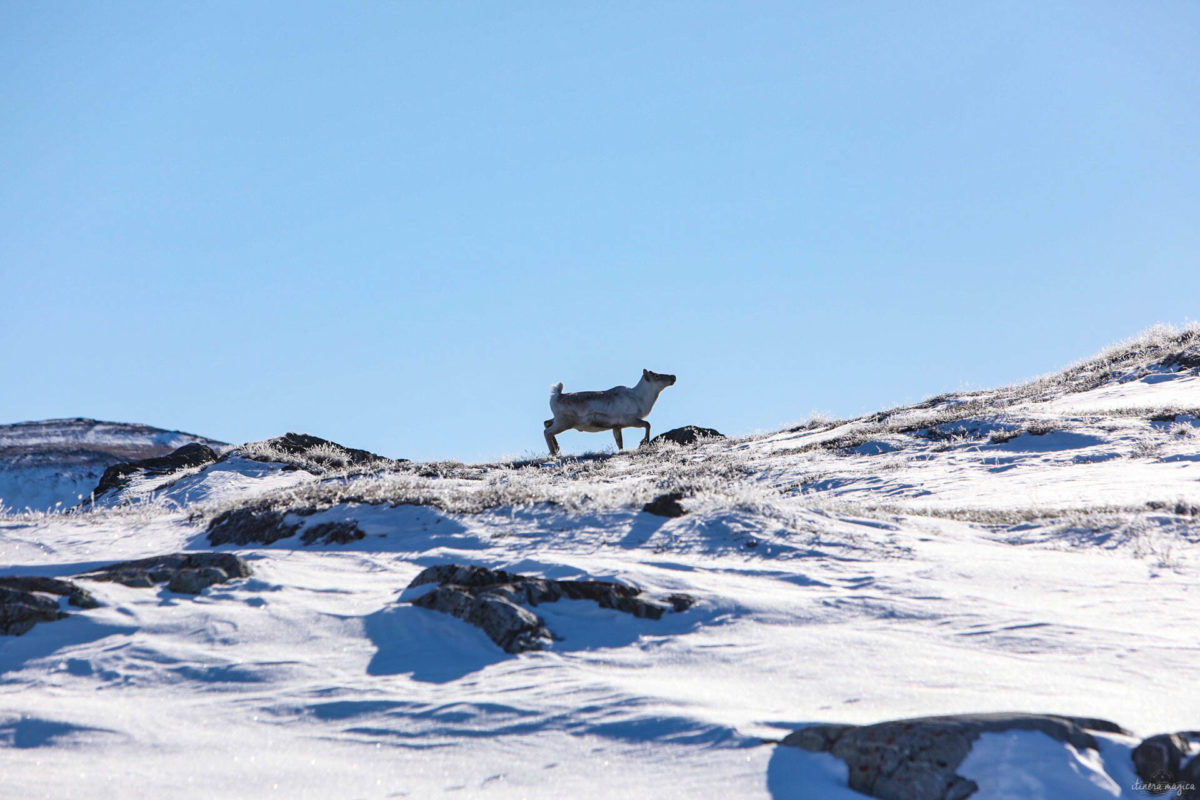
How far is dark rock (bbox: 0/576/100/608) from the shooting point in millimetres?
8133

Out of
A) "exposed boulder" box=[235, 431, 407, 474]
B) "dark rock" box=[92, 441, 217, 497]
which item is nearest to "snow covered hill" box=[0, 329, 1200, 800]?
"exposed boulder" box=[235, 431, 407, 474]

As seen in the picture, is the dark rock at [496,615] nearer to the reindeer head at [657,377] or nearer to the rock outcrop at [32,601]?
the rock outcrop at [32,601]

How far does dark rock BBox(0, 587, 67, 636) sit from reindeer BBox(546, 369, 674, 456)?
17.8 m

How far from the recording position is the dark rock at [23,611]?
7.71m

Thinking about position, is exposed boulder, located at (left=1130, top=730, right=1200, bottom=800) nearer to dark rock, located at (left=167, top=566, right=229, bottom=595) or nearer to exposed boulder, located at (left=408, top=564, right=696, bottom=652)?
exposed boulder, located at (left=408, top=564, right=696, bottom=652)

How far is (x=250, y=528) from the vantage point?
12.2m

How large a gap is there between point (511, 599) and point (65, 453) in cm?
4057

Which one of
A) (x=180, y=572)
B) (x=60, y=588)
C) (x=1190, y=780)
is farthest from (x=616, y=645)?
(x=60, y=588)

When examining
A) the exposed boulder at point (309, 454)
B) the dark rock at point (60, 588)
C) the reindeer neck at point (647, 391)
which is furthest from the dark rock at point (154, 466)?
the dark rock at point (60, 588)

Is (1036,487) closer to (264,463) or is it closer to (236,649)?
(236,649)

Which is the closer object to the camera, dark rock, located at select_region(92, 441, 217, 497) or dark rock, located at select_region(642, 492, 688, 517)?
dark rock, located at select_region(642, 492, 688, 517)

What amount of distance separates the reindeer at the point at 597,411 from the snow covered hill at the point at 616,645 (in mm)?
12075

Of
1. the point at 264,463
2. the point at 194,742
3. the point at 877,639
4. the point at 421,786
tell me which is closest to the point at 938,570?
the point at 877,639

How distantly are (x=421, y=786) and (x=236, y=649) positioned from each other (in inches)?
109
